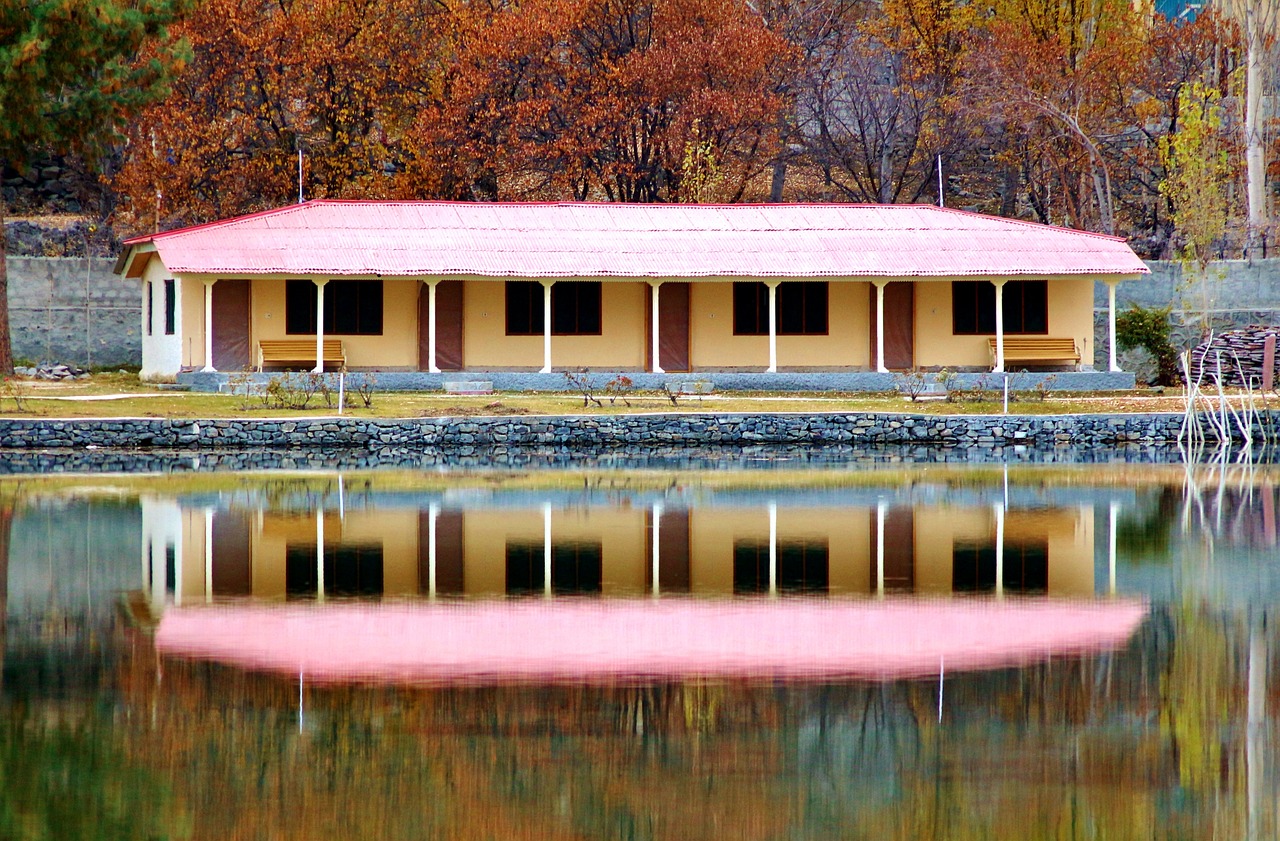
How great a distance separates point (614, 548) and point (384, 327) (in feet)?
65.0

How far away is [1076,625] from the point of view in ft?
37.2

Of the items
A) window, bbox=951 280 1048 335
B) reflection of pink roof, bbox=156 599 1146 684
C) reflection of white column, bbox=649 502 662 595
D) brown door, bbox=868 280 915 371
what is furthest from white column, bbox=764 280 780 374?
reflection of pink roof, bbox=156 599 1146 684

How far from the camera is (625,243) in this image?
112 ft

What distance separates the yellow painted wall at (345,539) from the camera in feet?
42.9

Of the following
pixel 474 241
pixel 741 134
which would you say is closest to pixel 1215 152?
pixel 741 134

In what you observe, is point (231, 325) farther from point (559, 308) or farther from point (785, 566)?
point (785, 566)

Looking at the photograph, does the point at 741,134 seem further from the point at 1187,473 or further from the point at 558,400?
the point at 1187,473

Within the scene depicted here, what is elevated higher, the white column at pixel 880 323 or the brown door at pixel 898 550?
the white column at pixel 880 323

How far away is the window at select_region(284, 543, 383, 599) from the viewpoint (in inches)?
500

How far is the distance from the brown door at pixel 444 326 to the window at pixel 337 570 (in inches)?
754

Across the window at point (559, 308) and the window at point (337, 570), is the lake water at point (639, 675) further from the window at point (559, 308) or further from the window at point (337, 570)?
the window at point (559, 308)

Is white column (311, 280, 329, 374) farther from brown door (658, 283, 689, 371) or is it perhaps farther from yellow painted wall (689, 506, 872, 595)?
yellow painted wall (689, 506, 872, 595)

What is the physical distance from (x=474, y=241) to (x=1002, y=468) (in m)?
14.0

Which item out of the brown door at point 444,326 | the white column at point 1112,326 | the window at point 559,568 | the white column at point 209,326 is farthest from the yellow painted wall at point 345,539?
the white column at point 1112,326
